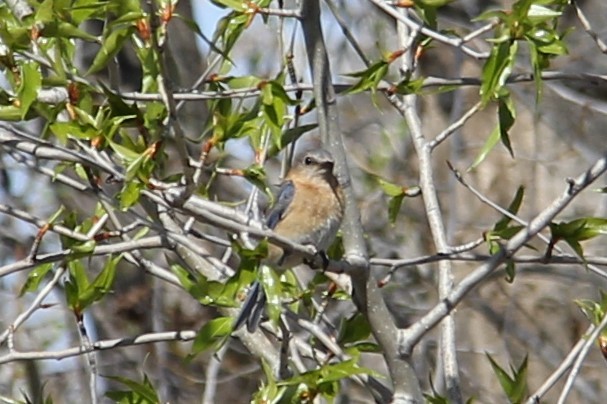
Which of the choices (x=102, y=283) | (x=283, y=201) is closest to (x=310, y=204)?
(x=283, y=201)

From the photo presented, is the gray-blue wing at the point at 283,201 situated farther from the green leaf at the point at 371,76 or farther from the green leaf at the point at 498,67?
the green leaf at the point at 498,67

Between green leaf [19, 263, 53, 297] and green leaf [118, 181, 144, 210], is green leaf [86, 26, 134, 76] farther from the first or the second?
green leaf [19, 263, 53, 297]

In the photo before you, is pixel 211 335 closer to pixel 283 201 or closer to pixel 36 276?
pixel 36 276

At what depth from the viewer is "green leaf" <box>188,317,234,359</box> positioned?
3.42 m

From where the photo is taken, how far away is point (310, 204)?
4.48 metres

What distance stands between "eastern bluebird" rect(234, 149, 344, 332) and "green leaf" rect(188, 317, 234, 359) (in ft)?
1.87

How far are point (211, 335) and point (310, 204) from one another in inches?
43.7

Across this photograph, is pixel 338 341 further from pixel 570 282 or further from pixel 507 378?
pixel 570 282

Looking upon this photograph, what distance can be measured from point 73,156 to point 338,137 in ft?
2.75

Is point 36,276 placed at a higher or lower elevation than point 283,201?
higher

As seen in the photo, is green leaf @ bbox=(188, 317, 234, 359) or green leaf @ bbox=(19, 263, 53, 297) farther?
green leaf @ bbox=(19, 263, 53, 297)

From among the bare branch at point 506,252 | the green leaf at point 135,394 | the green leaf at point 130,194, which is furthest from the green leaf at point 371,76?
the green leaf at point 135,394

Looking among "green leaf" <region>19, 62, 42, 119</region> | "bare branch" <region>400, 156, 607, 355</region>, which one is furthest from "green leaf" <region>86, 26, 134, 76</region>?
"bare branch" <region>400, 156, 607, 355</region>

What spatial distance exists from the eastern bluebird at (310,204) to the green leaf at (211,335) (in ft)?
1.87
